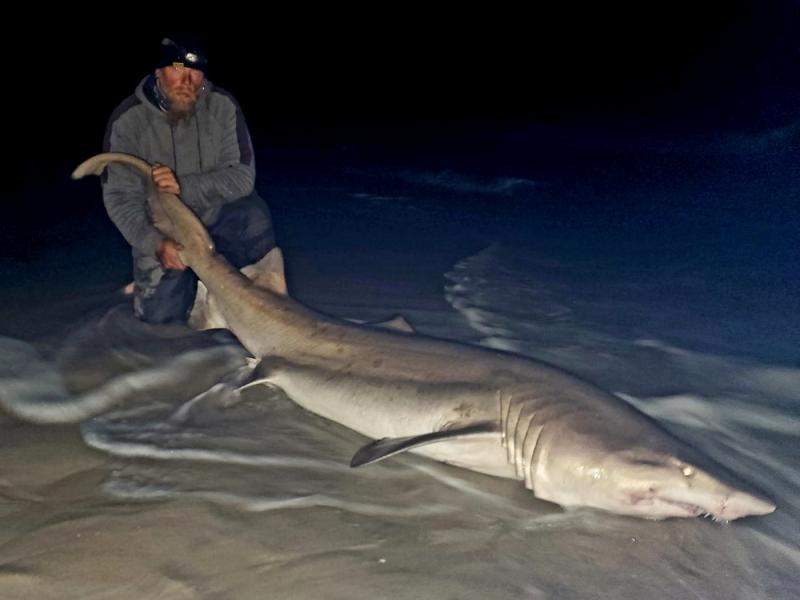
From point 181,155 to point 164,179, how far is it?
0.77 m

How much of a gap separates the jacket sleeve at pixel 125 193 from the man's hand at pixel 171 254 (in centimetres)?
20

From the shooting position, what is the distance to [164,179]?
456 centimetres

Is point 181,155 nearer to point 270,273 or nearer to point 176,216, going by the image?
point 176,216

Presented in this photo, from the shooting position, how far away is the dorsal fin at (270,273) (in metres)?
4.53

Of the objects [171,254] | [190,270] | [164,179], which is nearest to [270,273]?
[171,254]

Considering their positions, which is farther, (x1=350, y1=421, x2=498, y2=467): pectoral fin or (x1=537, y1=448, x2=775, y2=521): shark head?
(x1=350, y1=421, x2=498, y2=467): pectoral fin

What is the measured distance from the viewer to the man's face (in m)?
4.93

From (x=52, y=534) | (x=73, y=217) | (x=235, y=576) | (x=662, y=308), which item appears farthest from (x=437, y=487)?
(x=73, y=217)

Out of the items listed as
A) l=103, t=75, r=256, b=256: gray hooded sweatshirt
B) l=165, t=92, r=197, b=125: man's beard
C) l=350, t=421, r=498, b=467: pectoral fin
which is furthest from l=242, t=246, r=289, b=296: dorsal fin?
l=350, t=421, r=498, b=467: pectoral fin

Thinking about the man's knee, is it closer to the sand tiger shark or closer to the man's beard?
the man's beard

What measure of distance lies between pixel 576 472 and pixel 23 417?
265 centimetres

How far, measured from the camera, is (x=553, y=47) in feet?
138

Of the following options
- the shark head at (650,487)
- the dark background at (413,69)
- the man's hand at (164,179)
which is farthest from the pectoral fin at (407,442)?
the dark background at (413,69)

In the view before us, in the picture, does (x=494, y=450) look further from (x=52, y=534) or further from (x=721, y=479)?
(x=52, y=534)
